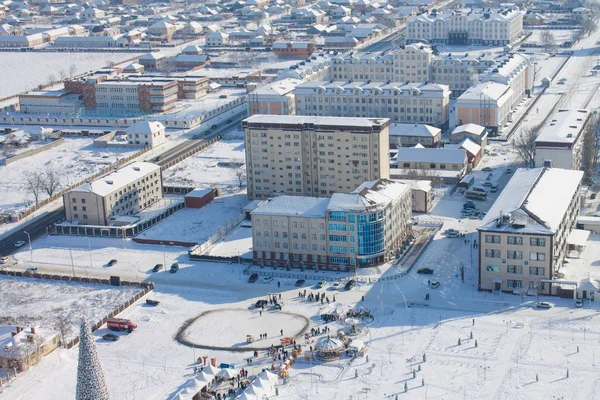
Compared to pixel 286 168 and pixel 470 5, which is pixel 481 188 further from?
pixel 470 5

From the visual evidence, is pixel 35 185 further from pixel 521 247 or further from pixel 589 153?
pixel 589 153

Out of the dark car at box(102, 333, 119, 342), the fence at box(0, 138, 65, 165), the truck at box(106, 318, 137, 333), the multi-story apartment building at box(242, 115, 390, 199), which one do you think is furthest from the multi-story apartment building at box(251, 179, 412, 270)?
the fence at box(0, 138, 65, 165)

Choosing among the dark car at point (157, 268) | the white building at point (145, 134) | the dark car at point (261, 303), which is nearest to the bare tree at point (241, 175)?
the white building at point (145, 134)

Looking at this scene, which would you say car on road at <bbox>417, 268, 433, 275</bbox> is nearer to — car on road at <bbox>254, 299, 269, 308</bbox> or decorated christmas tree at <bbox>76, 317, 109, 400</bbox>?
car on road at <bbox>254, 299, 269, 308</bbox>

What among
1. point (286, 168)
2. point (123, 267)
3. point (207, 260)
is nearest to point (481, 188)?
point (286, 168)

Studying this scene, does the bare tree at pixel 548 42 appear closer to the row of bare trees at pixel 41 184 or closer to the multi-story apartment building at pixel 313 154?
the multi-story apartment building at pixel 313 154
